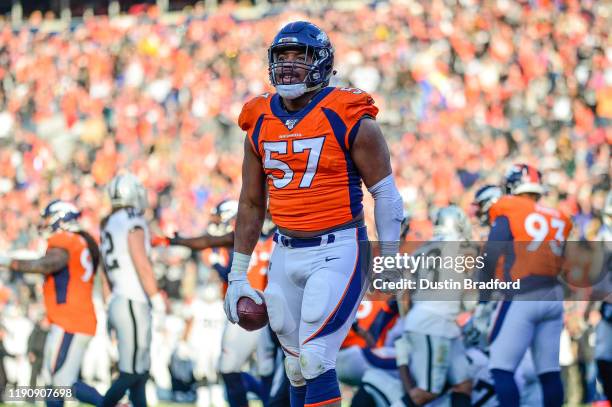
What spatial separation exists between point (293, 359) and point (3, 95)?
1668cm

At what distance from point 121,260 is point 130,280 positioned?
15 centimetres

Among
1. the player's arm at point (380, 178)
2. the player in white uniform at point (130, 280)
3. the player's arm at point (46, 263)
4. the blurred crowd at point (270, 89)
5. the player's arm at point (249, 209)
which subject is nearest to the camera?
the player's arm at point (380, 178)

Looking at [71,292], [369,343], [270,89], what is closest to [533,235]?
[369,343]

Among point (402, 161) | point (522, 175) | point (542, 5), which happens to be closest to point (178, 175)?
point (402, 161)

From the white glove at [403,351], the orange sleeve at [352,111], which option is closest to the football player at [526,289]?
the white glove at [403,351]

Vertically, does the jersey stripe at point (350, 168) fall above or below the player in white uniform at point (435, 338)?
above

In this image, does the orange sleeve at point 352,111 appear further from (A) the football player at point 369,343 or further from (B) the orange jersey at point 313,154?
(A) the football player at point 369,343

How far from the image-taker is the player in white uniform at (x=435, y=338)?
22.4ft

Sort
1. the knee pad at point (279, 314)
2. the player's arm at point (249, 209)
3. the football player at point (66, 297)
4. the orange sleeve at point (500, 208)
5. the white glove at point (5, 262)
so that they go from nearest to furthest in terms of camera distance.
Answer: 1. the knee pad at point (279, 314)
2. the player's arm at point (249, 209)
3. the orange sleeve at point (500, 208)
4. the white glove at point (5, 262)
5. the football player at point (66, 297)

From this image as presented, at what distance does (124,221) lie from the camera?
7.40 m

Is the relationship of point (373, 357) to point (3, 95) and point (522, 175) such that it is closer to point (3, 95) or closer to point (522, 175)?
point (522, 175)

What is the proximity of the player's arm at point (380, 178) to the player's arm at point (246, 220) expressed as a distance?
0.53 metres

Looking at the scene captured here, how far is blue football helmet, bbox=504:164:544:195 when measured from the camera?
6.84 m

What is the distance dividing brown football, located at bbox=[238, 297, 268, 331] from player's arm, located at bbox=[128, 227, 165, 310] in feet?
8.44
